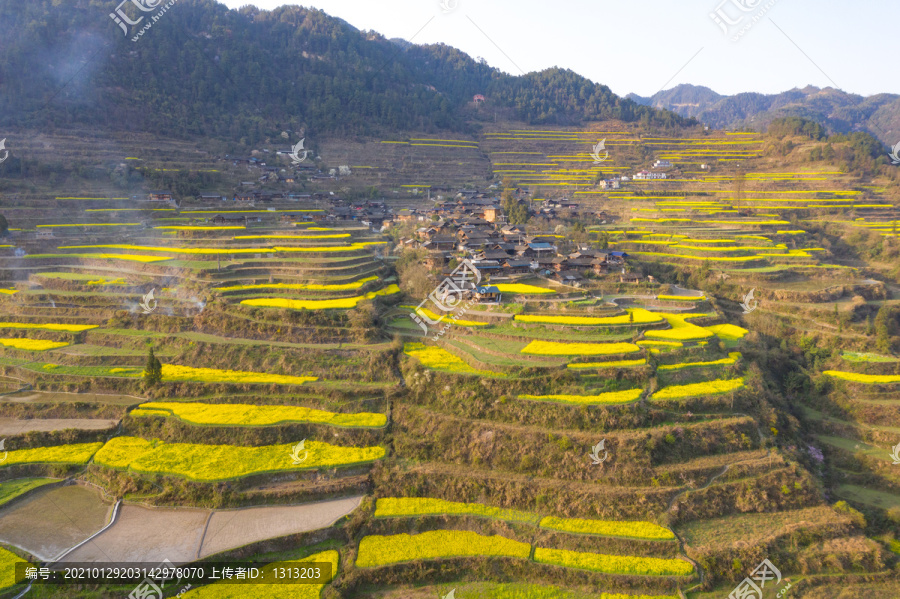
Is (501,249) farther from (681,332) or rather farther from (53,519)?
(53,519)

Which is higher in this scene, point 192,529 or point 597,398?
point 597,398

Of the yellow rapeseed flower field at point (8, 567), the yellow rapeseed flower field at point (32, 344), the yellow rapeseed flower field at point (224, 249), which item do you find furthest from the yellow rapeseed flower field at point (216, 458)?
the yellow rapeseed flower field at point (224, 249)

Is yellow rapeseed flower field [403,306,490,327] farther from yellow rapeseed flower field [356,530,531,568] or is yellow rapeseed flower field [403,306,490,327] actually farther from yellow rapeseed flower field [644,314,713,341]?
yellow rapeseed flower field [356,530,531,568]

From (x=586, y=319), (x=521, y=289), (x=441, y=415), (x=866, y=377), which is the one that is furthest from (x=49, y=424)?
(x=866, y=377)

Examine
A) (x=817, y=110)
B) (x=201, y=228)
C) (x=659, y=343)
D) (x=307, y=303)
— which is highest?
(x=817, y=110)

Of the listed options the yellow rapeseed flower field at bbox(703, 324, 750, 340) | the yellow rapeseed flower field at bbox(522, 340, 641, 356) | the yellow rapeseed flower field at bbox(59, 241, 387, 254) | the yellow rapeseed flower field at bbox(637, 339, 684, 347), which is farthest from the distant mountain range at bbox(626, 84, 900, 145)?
the yellow rapeseed flower field at bbox(522, 340, 641, 356)

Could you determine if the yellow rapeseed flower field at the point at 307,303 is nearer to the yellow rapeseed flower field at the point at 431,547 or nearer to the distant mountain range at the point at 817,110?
the yellow rapeseed flower field at the point at 431,547
